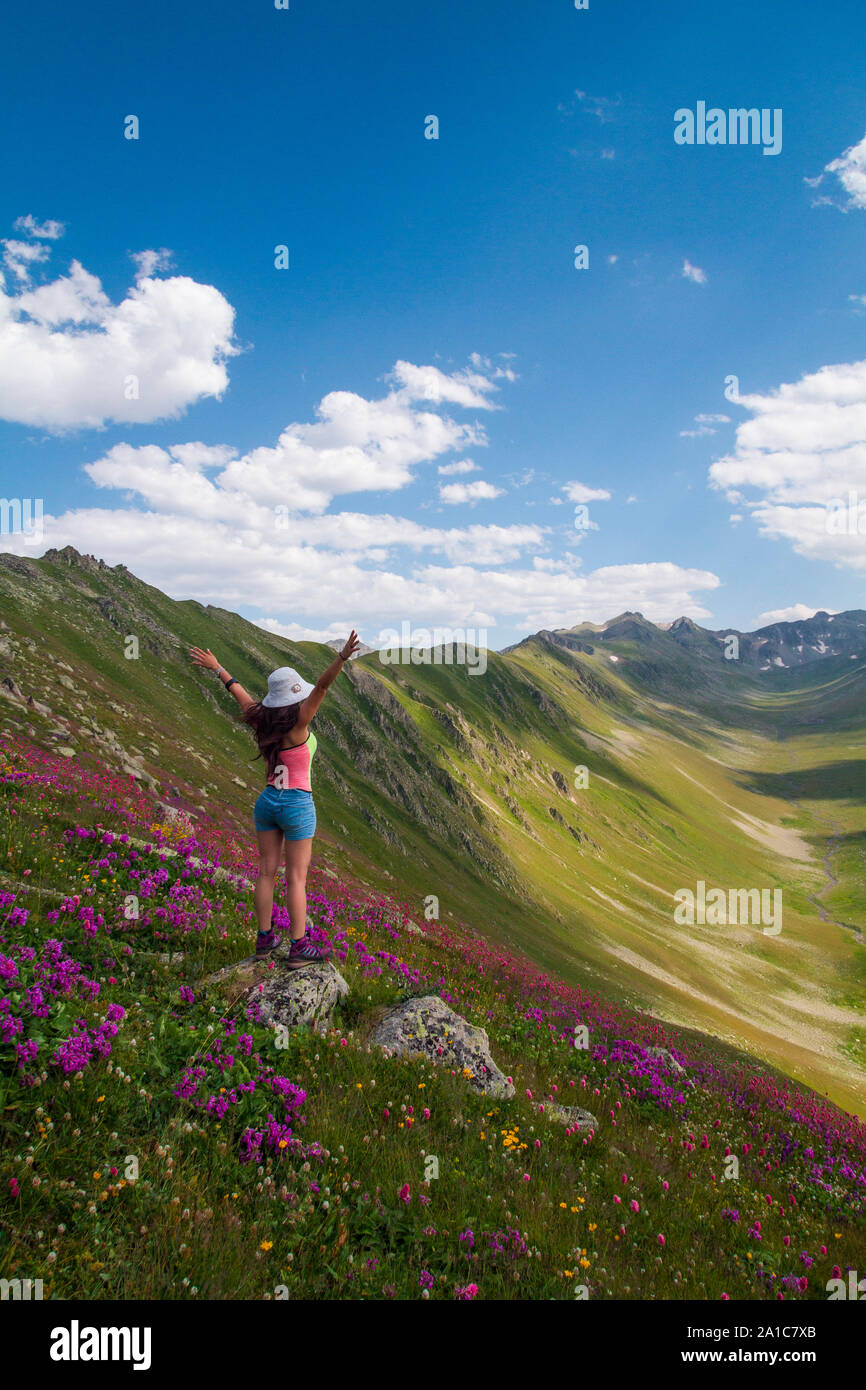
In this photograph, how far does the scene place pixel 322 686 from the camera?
7336 mm

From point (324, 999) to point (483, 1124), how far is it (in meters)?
2.38

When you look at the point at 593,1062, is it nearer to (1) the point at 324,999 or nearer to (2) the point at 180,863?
(1) the point at 324,999

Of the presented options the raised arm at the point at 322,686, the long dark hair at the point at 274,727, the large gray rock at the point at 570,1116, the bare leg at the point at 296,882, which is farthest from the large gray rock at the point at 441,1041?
the raised arm at the point at 322,686

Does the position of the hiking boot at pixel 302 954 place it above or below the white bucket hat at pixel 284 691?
below

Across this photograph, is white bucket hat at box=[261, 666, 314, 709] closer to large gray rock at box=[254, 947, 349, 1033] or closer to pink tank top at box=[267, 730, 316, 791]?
pink tank top at box=[267, 730, 316, 791]

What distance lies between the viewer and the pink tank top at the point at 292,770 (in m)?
7.89

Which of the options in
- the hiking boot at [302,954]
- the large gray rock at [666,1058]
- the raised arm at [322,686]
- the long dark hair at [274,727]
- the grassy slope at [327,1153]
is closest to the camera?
the grassy slope at [327,1153]

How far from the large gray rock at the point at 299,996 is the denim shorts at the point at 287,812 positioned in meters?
1.73

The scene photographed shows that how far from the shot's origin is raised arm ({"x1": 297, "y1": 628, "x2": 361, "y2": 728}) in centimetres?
686

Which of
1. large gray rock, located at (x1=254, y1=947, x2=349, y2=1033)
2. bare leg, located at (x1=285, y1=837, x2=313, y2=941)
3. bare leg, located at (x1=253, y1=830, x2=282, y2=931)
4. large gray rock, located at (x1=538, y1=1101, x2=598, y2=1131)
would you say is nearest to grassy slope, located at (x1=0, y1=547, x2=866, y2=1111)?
bare leg, located at (x1=253, y1=830, x2=282, y2=931)

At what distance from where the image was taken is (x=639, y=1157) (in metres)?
7.61

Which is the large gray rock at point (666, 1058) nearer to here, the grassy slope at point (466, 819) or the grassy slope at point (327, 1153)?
the grassy slope at point (327, 1153)

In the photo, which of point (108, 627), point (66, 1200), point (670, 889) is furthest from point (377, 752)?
point (66, 1200)

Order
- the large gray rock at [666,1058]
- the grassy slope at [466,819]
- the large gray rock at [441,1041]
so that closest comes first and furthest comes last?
the large gray rock at [441,1041] → the large gray rock at [666,1058] → the grassy slope at [466,819]
